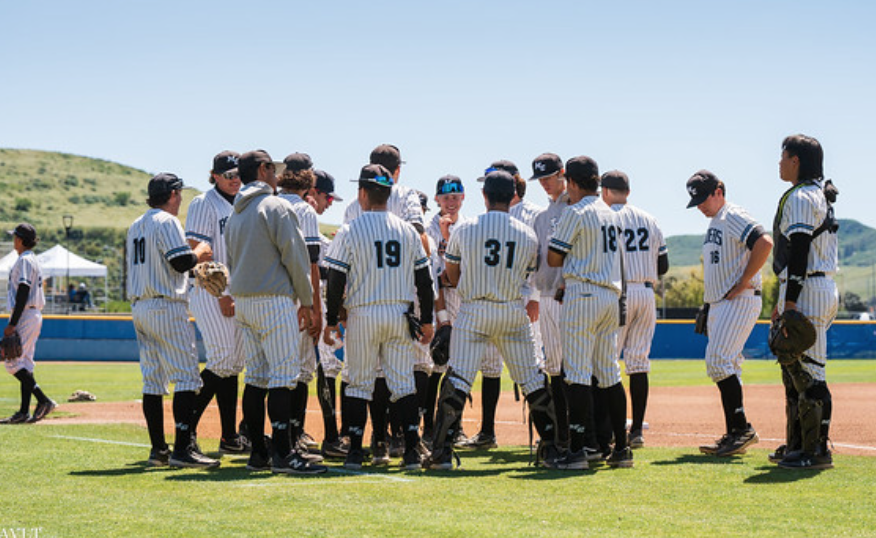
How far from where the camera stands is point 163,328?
8055 millimetres

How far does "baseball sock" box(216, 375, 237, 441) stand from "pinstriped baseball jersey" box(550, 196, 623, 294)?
9.58 ft

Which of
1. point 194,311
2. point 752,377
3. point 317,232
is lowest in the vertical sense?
point 752,377

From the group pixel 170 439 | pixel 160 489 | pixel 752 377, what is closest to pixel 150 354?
pixel 160 489

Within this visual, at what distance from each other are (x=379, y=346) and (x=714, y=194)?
3224 mm

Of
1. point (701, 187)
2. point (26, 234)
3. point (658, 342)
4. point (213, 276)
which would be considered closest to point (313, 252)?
point (213, 276)

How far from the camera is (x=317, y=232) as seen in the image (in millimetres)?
8586

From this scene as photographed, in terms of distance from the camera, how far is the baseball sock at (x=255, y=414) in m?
7.75

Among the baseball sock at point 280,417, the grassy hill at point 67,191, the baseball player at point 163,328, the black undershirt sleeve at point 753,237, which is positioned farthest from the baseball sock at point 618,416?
the grassy hill at point 67,191

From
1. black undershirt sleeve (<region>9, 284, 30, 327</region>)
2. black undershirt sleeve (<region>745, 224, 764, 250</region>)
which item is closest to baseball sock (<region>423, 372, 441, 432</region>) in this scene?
black undershirt sleeve (<region>745, 224, 764, 250</region>)

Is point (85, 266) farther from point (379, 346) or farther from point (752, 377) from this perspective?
point (379, 346)

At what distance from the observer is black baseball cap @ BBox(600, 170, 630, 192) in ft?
30.3

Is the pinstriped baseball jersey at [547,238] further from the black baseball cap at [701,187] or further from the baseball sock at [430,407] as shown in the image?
the baseball sock at [430,407]

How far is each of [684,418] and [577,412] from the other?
220 inches

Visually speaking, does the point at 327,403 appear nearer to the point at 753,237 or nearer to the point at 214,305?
the point at 214,305
